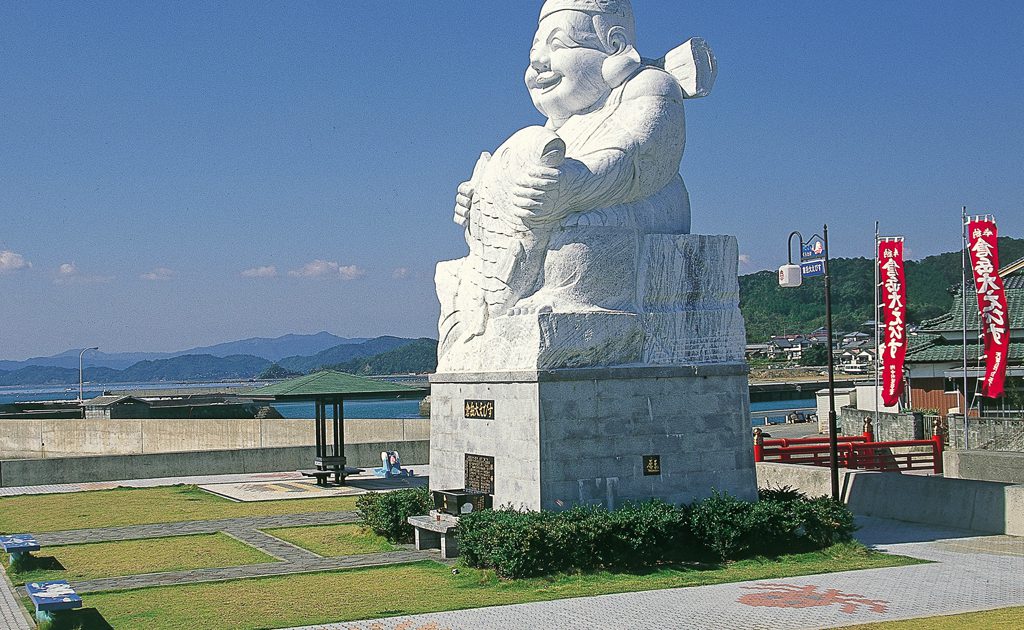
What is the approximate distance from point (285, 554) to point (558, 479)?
3.95 metres

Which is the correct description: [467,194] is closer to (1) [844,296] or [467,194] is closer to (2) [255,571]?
(2) [255,571]

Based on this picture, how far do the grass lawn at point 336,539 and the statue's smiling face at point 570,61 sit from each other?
21.1 ft

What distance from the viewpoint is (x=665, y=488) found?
43.6 feet

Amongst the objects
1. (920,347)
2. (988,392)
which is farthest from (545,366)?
(920,347)

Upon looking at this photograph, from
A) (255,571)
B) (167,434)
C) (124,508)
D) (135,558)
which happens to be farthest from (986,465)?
(167,434)

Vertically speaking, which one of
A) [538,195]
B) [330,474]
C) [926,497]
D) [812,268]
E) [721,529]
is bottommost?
[330,474]

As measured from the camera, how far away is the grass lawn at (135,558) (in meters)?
13.0

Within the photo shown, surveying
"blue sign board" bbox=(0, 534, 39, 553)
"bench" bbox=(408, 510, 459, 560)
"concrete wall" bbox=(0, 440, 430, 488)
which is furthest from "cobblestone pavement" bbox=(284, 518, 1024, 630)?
"concrete wall" bbox=(0, 440, 430, 488)

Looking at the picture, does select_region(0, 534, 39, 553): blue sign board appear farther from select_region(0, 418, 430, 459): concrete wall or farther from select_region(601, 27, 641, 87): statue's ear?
select_region(0, 418, 430, 459): concrete wall

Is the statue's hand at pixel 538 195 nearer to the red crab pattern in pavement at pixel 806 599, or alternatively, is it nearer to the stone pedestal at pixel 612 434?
the stone pedestal at pixel 612 434

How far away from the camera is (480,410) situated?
13.9 m

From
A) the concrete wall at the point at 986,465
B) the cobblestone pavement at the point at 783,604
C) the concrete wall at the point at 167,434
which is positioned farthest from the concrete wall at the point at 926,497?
the concrete wall at the point at 167,434

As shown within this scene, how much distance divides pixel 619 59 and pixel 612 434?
16.3 feet

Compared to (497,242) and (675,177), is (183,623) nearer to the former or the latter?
(497,242)
